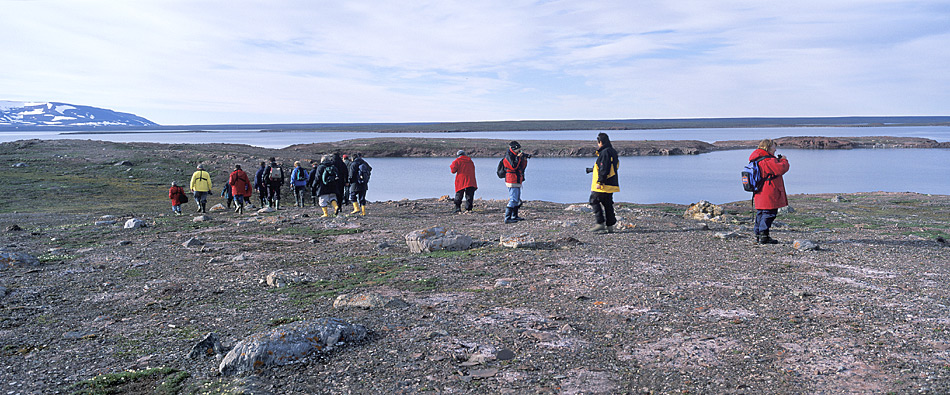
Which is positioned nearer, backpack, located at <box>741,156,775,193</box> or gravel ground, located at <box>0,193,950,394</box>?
gravel ground, located at <box>0,193,950,394</box>

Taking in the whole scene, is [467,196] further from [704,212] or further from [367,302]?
[367,302]

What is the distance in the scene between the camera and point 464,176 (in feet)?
52.7

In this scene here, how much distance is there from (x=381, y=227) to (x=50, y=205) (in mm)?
16724

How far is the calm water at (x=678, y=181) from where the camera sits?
37.5m

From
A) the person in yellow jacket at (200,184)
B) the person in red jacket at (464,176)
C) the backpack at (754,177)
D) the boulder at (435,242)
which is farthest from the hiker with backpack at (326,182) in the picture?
the backpack at (754,177)

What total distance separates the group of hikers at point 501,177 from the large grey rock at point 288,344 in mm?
6825

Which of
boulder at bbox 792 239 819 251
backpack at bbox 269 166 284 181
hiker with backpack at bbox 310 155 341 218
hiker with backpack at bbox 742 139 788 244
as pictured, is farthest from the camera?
backpack at bbox 269 166 284 181

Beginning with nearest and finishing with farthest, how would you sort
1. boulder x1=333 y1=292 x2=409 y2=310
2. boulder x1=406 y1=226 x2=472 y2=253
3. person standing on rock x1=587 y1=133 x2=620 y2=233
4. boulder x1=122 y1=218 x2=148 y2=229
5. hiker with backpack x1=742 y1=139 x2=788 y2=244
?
1. boulder x1=333 y1=292 x2=409 y2=310
2. hiker with backpack x1=742 y1=139 x2=788 y2=244
3. boulder x1=406 y1=226 x2=472 y2=253
4. person standing on rock x1=587 y1=133 x2=620 y2=233
5. boulder x1=122 y1=218 x2=148 y2=229

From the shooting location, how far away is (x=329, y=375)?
482cm

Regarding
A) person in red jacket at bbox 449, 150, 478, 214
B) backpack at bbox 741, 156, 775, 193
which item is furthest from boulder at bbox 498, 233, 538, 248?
person in red jacket at bbox 449, 150, 478, 214

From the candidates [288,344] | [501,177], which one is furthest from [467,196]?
[288,344]

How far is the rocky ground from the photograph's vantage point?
185 inches

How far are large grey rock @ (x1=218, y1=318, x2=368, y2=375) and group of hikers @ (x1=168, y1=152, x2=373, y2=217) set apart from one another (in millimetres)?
10981

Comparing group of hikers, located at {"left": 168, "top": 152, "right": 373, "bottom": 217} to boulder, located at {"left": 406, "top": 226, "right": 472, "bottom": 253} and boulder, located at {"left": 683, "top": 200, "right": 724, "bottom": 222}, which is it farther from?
boulder, located at {"left": 683, "top": 200, "right": 724, "bottom": 222}
